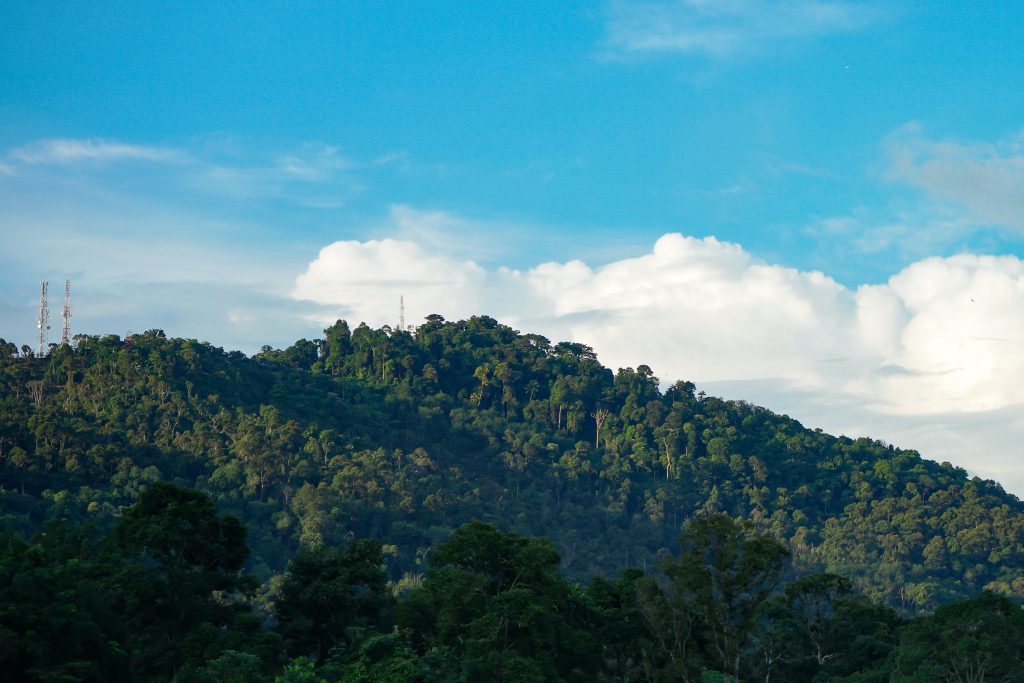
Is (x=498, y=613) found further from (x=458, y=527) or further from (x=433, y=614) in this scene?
(x=458, y=527)

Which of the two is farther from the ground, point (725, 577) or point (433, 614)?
point (725, 577)

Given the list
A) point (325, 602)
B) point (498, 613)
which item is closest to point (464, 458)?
point (325, 602)

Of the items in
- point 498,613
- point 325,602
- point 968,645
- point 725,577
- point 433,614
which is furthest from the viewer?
point 325,602

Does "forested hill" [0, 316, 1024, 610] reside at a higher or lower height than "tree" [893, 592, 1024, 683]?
higher

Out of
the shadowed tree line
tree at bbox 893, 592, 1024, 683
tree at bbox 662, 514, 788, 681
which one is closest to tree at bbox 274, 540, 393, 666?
the shadowed tree line

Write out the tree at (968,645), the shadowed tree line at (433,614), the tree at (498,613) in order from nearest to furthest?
the shadowed tree line at (433,614), the tree at (498,613), the tree at (968,645)

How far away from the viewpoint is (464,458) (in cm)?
12938

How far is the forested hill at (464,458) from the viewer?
101312 millimetres

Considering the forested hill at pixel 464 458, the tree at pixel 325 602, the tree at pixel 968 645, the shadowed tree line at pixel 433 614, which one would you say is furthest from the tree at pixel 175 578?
the forested hill at pixel 464 458

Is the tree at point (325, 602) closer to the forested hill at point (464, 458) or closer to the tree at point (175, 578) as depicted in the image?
the tree at point (175, 578)

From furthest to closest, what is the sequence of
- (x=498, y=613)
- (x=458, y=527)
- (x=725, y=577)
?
(x=458, y=527)
(x=725, y=577)
(x=498, y=613)

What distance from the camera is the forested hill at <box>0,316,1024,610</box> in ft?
332

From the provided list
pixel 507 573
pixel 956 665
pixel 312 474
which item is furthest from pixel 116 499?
pixel 956 665

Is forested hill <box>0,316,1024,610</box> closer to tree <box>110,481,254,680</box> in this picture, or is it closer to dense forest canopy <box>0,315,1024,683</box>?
dense forest canopy <box>0,315,1024,683</box>
